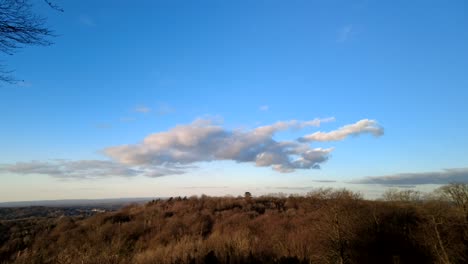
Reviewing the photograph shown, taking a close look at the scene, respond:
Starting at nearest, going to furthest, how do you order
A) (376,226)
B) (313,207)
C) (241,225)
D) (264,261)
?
(264,261) → (376,226) → (241,225) → (313,207)

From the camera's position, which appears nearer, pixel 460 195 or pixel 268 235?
pixel 460 195

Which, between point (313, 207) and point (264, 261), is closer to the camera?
point (264, 261)

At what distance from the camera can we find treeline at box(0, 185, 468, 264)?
1140 cm

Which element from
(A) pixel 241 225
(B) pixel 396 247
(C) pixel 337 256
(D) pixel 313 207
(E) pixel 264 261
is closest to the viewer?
(C) pixel 337 256

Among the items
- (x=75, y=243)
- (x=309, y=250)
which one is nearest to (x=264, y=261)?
(x=309, y=250)

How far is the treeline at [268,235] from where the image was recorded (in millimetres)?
11398

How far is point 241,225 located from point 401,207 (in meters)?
10.1

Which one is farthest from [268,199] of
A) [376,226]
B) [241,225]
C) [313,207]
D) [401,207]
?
[376,226]

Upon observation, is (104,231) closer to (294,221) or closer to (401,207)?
(294,221)

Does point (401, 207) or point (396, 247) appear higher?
point (401, 207)

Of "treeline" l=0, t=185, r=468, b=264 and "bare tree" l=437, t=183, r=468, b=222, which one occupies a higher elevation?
"bare tree" l=437, t=183, r=468, b=222

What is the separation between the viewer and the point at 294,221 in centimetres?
2048

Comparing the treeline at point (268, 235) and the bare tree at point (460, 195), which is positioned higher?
the bare tree at point (460, 195)

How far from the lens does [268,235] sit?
57.5ft
